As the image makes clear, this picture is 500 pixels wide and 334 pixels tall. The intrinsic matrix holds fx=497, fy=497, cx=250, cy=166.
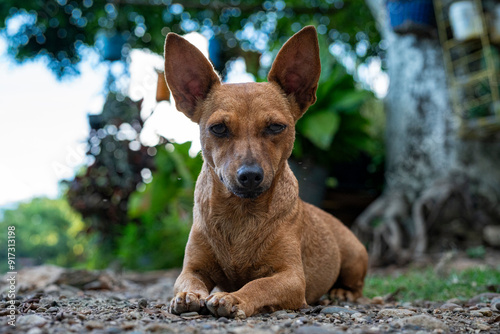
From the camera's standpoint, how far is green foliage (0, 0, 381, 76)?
43.9ft

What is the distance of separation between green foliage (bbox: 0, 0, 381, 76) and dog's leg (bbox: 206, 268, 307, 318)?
1071cm

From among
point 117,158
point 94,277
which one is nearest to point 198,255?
point 94,277

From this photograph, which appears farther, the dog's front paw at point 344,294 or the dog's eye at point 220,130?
the dog's front paw at point 344,294

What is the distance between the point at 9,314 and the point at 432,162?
7.83 meters

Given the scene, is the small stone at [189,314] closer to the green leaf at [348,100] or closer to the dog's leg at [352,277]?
the dog's leg at [352,277]

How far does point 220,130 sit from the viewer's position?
3398mm

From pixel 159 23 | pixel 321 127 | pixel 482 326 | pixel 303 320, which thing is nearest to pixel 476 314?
pixel 482 326

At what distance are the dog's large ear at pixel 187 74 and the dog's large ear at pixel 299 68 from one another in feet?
1.61

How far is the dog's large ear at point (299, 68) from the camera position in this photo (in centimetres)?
371

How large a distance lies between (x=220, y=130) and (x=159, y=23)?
449 inches

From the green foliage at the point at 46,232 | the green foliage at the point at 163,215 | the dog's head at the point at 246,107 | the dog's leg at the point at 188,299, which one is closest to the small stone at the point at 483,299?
the dog's head at the point at 246,107

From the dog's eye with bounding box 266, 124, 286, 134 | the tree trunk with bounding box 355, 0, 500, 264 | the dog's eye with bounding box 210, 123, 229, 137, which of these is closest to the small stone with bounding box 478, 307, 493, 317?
the dog's eye with bounding box 266, 124, 286, 134

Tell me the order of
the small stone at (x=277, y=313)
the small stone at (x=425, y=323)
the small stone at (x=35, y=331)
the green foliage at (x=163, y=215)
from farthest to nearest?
the green foliage at (x=163, y=215) < the small stone at (x=277, y=313) < the small stone at (x=425, y=323) < the small stone at (x=35, y=331)

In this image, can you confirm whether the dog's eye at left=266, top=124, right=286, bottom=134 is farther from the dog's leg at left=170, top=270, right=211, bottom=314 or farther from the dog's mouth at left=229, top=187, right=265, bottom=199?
the dog's leg at left=170, top=270, right=211, bottom=314
